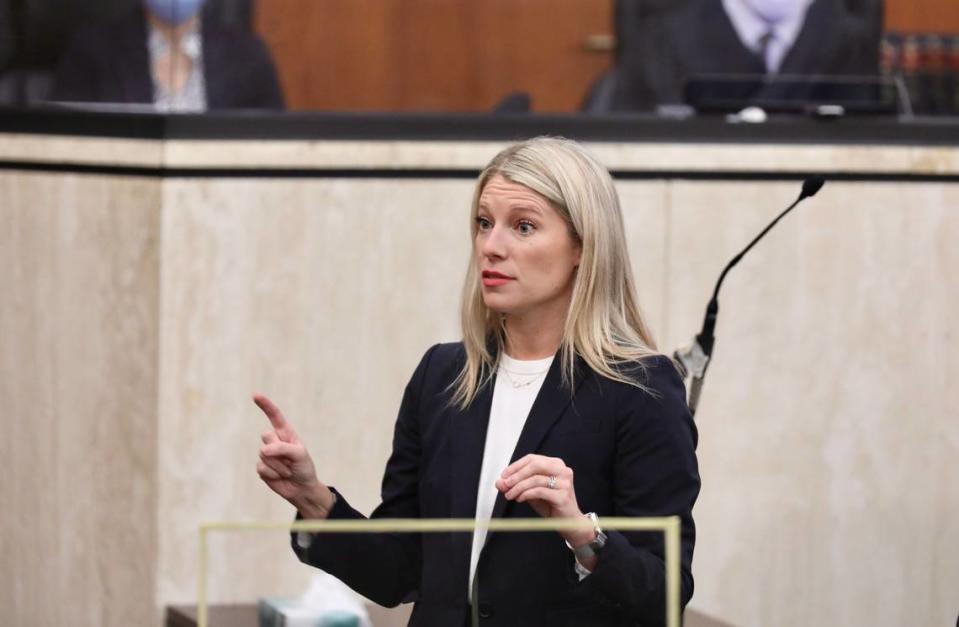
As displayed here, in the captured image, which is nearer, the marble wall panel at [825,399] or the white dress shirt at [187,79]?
the white dress shirt at [187,79]

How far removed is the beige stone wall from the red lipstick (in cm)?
177

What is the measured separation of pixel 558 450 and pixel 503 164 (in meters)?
0.42

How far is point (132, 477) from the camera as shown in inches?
165

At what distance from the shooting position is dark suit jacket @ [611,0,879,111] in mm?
4477

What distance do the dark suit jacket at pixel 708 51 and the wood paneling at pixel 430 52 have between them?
0.37 feet

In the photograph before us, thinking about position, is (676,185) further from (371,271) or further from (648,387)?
(648,387)

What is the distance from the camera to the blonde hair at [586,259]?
244cm

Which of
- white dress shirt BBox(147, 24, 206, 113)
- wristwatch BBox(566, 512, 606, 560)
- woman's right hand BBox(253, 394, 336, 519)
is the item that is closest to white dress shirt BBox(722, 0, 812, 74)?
white dress shirt BBox(147, 24, 206, 113)

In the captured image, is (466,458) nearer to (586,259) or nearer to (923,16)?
(586,259)

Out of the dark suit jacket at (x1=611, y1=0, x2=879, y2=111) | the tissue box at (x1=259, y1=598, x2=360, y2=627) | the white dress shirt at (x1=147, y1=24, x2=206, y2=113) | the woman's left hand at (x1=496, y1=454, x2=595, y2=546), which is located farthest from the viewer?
the dark suit jacket at (x1=611, y1=0, x2=879, y2=111)

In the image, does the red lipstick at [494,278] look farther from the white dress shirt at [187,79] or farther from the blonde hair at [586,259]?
the white dress shirt at [187,79]

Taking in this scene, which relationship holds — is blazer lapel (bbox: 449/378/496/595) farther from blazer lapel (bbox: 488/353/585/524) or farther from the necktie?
the necktie

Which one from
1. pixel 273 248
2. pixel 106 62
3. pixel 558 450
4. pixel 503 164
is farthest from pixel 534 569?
pixel 106 62

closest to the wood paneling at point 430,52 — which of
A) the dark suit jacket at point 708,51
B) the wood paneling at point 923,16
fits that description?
the dark suit jacket at point 708,51
